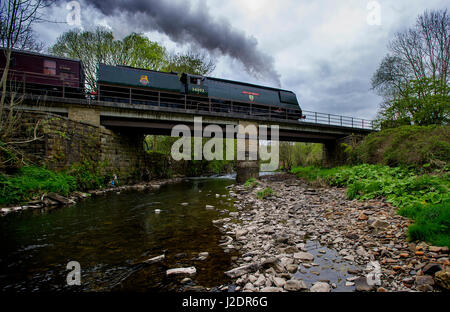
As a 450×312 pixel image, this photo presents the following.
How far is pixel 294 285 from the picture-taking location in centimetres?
218

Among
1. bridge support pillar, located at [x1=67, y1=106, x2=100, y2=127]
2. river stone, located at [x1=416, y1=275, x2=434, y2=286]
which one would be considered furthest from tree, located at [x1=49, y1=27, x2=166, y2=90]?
river stone, located at [x1=416, y1=275, x2=434, y2=286]

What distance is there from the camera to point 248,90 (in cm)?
1845

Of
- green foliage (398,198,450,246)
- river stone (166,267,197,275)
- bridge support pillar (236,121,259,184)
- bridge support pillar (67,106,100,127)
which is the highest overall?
bridge support pillar (67,106,100,127)

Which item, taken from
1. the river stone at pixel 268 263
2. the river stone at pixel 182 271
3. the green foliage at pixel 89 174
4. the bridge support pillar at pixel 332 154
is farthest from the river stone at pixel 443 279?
the bridge support pillar at pixel 332 154

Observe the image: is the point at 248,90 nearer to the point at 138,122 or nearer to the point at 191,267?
the point at 138,122

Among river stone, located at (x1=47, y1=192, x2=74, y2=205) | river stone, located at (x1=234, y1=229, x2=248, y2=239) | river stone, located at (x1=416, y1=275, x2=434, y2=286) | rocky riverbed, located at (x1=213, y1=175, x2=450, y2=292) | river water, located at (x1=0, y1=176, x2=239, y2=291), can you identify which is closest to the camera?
river stone, located at (x1=416, y1=275, x2=434, y2=286)

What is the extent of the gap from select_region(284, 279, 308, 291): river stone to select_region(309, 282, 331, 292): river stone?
80 mm

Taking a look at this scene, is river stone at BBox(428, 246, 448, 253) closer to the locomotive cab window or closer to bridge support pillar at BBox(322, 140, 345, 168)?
the locomotive cab window

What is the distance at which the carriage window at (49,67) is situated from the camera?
42.7 feet

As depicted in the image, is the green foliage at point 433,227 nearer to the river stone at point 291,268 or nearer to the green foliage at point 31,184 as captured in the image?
the river stone at point 291,268

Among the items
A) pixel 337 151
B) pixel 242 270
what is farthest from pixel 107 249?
pixel 337 151

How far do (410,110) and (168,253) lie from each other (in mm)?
19738

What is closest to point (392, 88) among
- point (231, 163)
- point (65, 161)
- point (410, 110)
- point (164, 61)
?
point (410, 110)

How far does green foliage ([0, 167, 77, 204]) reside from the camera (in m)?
6.85
